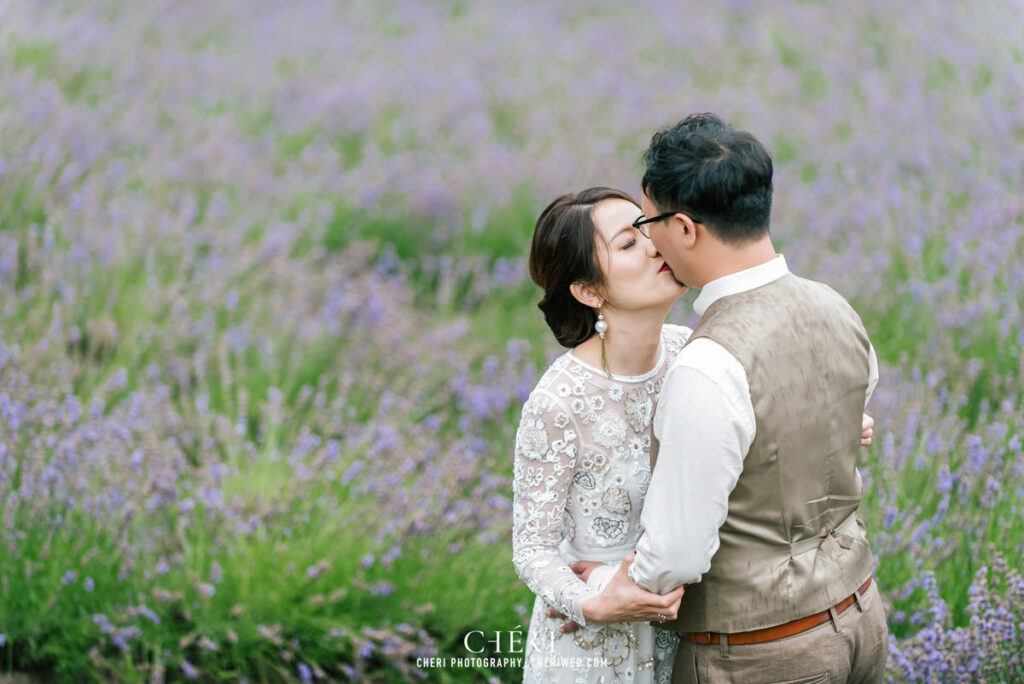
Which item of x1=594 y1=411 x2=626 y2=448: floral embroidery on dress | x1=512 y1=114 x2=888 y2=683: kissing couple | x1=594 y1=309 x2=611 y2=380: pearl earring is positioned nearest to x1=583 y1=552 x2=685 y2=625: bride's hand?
x1=512 y1=114 x2=888 y2=683: kissing couple

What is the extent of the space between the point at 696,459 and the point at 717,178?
52cm

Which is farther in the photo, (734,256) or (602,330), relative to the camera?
(602,330)

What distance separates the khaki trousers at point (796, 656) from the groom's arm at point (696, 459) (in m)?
0.24

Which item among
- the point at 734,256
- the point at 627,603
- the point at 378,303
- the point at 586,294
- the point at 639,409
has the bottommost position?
the point at 378,303

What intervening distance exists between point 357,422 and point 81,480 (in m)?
1.15

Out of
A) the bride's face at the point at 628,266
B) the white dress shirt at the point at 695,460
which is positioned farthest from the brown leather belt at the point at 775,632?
the bride's face at the point at 628,266

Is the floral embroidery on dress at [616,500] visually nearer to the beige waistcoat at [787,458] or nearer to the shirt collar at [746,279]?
the beige waistcoat at [787,458]

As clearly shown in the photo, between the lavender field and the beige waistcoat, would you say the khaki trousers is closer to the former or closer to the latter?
the beige waistcoat

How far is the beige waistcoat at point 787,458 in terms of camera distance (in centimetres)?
178

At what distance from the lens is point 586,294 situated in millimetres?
2129

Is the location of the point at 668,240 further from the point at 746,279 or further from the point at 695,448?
the point at 695,448

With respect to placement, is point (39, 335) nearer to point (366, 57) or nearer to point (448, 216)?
point (448, 216)

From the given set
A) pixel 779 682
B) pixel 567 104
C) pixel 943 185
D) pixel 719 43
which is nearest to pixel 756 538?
pixel 779 682

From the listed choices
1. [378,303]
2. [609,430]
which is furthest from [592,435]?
[378,303]
